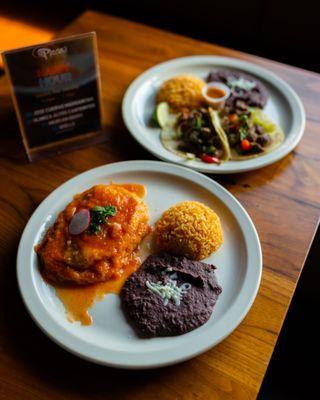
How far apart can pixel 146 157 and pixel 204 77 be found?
0.67m

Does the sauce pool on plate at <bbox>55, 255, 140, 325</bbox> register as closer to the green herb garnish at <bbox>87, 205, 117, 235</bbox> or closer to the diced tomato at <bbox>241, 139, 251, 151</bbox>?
the green herb garnish at <bbox>87, 205, 117, 235</bbox>

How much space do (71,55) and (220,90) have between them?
75cm

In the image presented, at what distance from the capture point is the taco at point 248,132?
73.2 inches

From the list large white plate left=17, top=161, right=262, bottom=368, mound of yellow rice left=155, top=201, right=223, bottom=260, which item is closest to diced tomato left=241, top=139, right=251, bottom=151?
large white plate left=17, top=161, right=262, bottom=368

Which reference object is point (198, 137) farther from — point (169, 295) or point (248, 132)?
point (169, 295)

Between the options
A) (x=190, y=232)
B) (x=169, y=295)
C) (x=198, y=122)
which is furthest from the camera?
(x=198, y=122)

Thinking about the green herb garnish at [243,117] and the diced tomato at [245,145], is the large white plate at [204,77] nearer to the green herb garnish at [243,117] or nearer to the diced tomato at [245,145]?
the diced tomato at [245,145]

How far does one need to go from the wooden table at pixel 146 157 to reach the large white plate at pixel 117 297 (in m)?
0.07

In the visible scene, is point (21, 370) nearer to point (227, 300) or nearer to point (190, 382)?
point (190, 382)

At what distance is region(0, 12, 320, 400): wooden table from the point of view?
1.22 metres

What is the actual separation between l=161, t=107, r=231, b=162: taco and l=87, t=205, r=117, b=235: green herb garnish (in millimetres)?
473

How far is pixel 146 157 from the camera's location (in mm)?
1883

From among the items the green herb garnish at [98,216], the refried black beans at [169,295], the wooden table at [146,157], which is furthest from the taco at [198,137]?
the refried black beans at [169,295]

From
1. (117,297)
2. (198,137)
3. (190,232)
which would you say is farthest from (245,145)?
(117,297)
